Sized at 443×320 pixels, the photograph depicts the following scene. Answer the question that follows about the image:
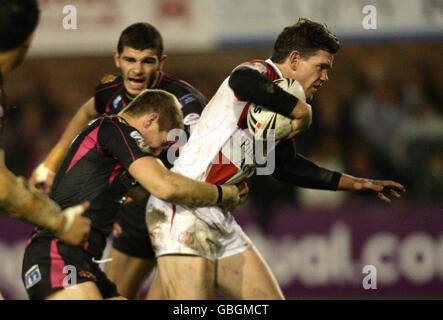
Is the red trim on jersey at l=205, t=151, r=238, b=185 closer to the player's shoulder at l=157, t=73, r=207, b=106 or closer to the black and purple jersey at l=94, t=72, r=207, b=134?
the black and purple jersey at l=94, t=72, r=207, b=134

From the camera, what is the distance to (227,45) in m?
8.94

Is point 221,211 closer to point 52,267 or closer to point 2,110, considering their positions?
point 52,267

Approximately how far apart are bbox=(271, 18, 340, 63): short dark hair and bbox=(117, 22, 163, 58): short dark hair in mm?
1371

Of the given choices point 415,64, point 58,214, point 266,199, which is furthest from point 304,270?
point 58,214

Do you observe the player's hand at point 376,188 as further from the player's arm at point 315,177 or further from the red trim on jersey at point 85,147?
the red trim on jersey at point 85,147

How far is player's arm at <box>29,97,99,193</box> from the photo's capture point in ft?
17.7

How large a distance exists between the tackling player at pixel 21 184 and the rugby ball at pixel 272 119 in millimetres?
1200

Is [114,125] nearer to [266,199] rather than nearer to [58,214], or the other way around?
[58,214]

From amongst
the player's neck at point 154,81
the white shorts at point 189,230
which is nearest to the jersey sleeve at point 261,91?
the white shorts at point 189,230

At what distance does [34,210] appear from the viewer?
3.34 m

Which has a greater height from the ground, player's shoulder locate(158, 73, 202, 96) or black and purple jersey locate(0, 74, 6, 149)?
black and purple jersey locate(0, 74, 6, 149)

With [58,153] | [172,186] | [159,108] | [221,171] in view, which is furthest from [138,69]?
[172,186]

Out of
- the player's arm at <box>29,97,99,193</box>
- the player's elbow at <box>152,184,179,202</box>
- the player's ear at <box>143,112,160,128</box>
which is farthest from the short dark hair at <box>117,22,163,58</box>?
the player's elbow at <box>152,184,179,202</box>

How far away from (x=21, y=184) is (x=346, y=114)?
6576mm
